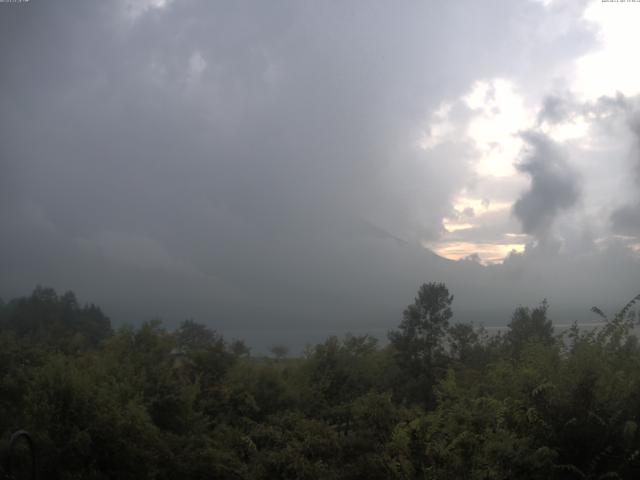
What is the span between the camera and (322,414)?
76.1 feet

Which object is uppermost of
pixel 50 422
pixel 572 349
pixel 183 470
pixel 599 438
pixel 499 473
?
pixel 572 349

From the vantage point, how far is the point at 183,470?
16.0 meters

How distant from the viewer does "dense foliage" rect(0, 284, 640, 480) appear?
26.4 ft

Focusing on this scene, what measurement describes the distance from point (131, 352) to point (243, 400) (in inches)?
247

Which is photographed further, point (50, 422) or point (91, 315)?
point (91, 315)

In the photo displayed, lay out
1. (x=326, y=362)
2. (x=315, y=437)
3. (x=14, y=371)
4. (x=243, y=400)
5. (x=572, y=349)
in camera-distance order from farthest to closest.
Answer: (x=326, y=362) → (x=243, y=400) → (x=14, y=371) → (x=315, y=437) → (x=572, y=349)

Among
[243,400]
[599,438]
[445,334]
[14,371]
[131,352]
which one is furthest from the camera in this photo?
[445,334]

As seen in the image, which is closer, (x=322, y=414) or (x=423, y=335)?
(x=322, y=414)

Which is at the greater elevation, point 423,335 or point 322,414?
point 423,335

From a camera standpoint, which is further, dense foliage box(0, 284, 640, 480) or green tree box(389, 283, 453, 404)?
green tree box(389, 283, 453, 404)

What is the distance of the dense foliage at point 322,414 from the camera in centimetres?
804

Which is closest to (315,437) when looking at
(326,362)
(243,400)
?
(243,400)

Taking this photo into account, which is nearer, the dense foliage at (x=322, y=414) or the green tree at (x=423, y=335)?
the dense foliage at (x=322, y=414)

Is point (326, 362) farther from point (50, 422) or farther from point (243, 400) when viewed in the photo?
point (50, 422)
